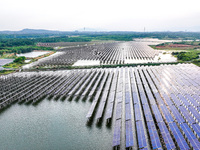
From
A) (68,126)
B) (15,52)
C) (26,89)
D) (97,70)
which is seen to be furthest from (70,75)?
(15,52)

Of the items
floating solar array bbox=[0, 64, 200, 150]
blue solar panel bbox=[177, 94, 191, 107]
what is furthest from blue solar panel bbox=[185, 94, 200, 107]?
blue solar panel bbox=[177, 94, 191, 107]

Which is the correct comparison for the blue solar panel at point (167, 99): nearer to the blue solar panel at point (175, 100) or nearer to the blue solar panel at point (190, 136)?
the blue solar panel at point (175, 100)

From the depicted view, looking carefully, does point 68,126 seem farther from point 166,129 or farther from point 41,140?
point 166,129

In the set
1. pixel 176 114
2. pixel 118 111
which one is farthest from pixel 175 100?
pixel 118 111

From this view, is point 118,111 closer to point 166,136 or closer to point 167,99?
point 166,136

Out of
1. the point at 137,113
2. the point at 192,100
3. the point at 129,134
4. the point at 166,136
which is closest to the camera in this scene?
the point at 166,136

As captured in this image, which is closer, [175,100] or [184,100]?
[184,100]

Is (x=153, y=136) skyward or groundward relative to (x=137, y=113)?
groundward
